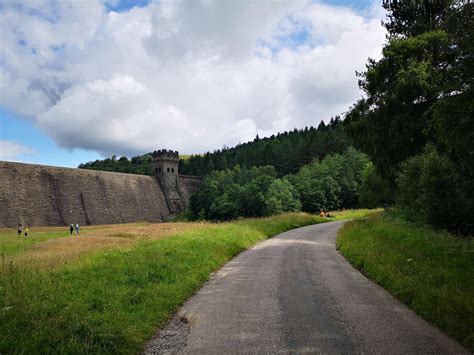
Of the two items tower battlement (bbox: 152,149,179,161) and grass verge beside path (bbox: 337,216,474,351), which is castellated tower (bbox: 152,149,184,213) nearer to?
tower battlement (bbox: 152,149,179,161)

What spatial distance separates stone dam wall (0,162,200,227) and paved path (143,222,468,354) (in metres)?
54.3

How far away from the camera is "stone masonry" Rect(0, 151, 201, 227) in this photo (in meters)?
54.5

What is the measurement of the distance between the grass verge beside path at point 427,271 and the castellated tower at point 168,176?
233 ft

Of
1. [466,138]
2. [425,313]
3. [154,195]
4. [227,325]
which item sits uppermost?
[154,195]

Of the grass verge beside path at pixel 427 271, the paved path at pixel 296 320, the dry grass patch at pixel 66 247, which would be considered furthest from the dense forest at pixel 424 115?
the dry grass patch at pixel 66 247

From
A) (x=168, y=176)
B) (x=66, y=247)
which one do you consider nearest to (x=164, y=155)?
(x=168, y=176)

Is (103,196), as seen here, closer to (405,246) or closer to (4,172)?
(4,172)

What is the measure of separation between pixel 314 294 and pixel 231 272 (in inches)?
153

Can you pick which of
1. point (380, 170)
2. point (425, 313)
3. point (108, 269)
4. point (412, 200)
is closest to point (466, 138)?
point (425, 313)

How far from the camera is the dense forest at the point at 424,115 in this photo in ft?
29.5

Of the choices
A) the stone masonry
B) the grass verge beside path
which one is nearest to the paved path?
the grass verge beside path

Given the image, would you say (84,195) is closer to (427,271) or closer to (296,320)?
(427,271)

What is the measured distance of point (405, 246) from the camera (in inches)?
523

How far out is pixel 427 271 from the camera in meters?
9.62
